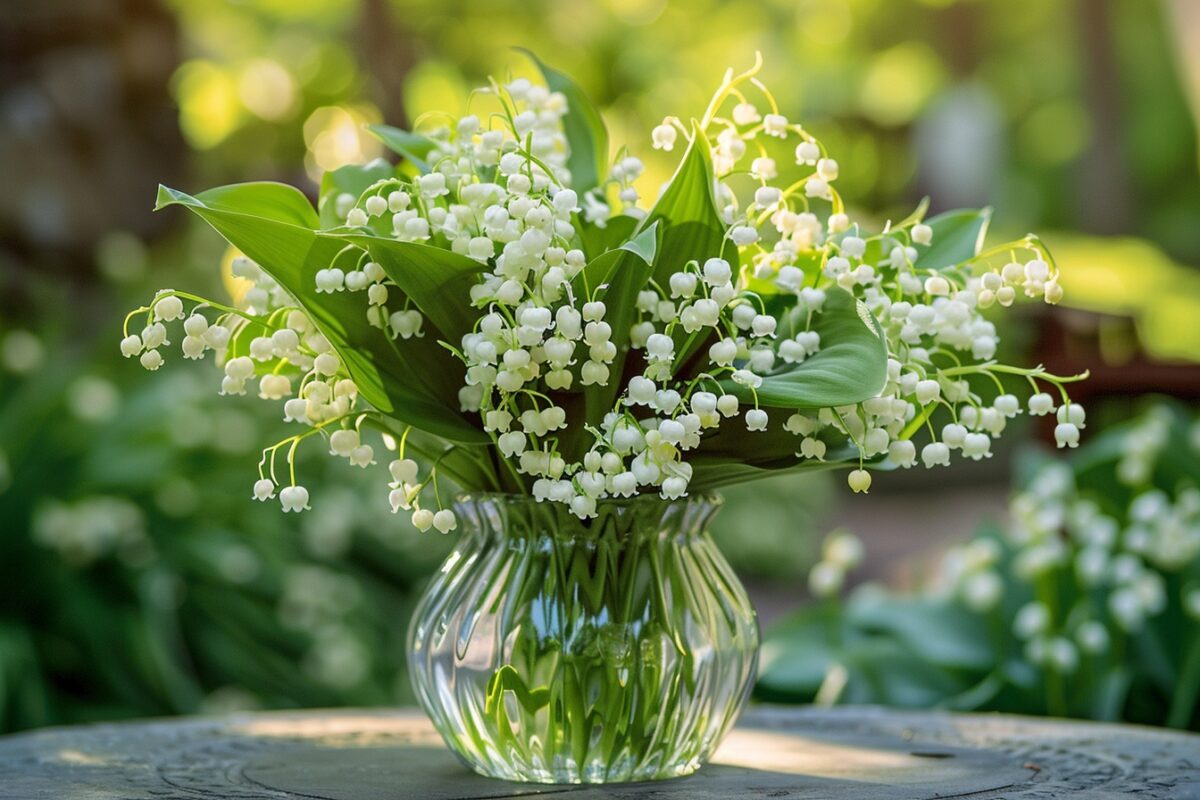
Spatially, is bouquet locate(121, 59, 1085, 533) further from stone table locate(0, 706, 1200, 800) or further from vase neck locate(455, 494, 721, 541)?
stone table locate(0, 706, 1200, 800)

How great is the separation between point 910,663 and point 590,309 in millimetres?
1703

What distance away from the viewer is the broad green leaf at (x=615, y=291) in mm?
1137

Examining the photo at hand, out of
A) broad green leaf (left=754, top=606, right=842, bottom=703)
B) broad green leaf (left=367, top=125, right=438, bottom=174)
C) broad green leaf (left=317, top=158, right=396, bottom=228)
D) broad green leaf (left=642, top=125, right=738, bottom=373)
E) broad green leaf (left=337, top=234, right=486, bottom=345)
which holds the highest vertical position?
broad green leaf (left=367, top=125, right=438, bottom=174)

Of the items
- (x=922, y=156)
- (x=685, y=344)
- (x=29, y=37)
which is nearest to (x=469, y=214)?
(x=685, y=344)

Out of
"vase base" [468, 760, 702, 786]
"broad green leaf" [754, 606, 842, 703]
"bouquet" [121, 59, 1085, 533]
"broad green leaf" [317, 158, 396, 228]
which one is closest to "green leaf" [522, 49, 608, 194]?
"bouquet" [121, 59, 1085, 533]

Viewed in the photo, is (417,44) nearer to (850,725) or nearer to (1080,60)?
(1080,60)

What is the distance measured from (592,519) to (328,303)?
1.03 ft

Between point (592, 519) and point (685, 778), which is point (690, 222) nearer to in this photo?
point (592, 519)

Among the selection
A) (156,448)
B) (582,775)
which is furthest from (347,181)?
(156,448)

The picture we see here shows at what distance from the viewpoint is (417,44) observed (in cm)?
1018

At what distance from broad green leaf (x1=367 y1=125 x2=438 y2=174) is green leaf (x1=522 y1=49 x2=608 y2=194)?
15 cm

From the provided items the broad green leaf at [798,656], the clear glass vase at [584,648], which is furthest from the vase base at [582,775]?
the broad green leaf at [798,656]

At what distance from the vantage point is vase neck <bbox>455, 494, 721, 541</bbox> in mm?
1254

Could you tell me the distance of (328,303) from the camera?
1.17m
